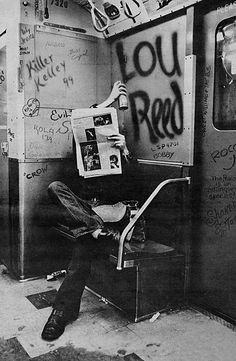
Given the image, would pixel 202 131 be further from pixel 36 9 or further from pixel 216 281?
pixel 36 9

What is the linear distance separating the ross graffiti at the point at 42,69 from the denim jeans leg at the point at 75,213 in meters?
1.16

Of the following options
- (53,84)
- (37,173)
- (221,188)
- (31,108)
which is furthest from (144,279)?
(53,84)

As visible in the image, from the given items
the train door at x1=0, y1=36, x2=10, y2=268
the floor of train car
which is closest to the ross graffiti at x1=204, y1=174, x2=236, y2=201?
the floor of train car

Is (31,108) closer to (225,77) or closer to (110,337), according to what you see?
(225,77)

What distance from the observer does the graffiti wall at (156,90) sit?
3.27m

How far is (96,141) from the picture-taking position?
10.9 feet

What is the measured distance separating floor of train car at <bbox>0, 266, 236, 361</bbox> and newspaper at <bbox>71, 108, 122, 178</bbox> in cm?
113

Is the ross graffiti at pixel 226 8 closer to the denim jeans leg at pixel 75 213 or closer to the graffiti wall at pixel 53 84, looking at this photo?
the graffiti wall at pixel 53 84

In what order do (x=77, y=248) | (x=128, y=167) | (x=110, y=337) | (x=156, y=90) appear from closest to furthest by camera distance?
(x=110, y=337)
(x=77, y=248)
(x=156, y=90)
(x=128, y=167)

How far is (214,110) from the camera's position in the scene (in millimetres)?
3045

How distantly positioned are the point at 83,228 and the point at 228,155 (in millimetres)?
1196

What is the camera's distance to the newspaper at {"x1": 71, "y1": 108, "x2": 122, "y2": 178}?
329cm

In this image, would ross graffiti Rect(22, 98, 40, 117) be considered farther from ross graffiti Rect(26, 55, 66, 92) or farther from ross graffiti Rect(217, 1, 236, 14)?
ross graffiti Rect(217, 1, 236, 14)

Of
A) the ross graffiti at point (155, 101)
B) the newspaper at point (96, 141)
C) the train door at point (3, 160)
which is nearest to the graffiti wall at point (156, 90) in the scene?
the ross graffiti at point (155, 101)
